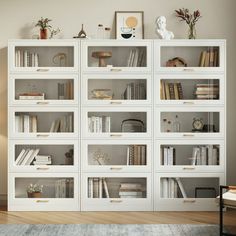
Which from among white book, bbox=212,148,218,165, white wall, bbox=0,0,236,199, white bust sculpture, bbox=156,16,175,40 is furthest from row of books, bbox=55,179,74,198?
white bust sculpture, bbox=156,16,175,40

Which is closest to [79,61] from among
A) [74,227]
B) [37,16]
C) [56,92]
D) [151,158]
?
[56,92]

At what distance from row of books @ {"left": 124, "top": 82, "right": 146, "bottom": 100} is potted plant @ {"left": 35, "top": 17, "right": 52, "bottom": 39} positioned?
3.68 ft

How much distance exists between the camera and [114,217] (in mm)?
5723

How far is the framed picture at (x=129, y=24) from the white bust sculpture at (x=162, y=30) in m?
0.28

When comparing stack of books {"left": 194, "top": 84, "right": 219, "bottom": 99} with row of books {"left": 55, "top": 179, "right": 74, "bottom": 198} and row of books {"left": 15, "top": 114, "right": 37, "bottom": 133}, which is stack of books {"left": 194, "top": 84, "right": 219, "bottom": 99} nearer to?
row of books {"left": 55, "top": 179, "right": 74, "bottom": 198}

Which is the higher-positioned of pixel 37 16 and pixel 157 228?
pixel 37 16

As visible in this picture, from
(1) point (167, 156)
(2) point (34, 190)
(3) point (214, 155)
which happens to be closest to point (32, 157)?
(2) point (34, 190)

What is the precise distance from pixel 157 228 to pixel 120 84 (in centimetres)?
167

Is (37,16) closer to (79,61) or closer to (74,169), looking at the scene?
(79,61)

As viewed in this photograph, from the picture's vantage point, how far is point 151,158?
602cm

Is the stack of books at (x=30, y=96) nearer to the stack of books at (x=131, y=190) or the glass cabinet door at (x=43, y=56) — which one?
the glass cabinet door at (x=43, y=56)

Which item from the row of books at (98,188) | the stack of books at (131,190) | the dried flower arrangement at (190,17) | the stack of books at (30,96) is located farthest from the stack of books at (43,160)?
the dried flower arrangement at (190,17)

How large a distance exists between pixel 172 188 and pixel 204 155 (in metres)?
0.50

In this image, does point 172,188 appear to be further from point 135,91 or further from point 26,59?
point 26,59
